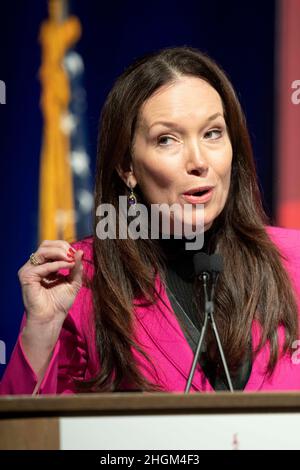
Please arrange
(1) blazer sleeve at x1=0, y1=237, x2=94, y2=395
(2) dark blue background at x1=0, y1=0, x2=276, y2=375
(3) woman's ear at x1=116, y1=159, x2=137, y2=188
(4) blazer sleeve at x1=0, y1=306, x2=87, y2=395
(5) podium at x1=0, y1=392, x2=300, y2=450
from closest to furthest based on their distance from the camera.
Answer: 1. (5) podium at x1=0, y1=392, x2=300, y2=450
2. (4) blazer sleeve at x1=0, y1=306, x2=87, y2=395
3. (1) blazer sleeve at x1=0, y1=237, x2=94, y2=395
4. (3) woman's ear at x1=116, y1=159, x2=137, y2=188
5. (2) dark blue background at x1=0, y1=0, x2=276, y2=375

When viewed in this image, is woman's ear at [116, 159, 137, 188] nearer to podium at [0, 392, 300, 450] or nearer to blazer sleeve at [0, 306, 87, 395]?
blazer sleeve at [0, 306, 87, 395]

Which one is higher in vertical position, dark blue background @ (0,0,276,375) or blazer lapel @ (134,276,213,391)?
dark blue background @ (0,0,276,375)

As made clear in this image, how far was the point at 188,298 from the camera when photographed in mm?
1870

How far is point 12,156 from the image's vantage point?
282cm

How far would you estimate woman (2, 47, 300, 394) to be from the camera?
172 centimetres

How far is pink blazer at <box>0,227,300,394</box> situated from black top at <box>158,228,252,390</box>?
0.06 ft

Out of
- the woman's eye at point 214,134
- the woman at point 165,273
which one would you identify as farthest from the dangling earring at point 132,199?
the woman's eye at point 214,134

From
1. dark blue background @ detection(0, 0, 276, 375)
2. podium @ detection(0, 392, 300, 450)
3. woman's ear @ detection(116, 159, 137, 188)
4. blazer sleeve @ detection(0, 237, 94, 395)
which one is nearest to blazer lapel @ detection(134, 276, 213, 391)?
blazer sleeve @ detection(0, 237, 94, 395)
